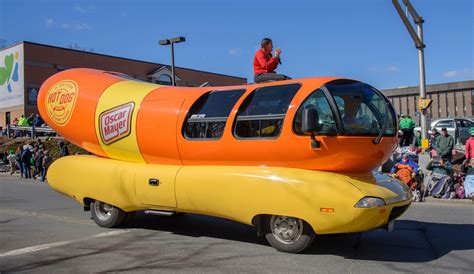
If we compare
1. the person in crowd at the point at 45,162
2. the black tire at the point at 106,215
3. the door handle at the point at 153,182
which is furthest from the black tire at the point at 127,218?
the person in crowd at the point at 45,162

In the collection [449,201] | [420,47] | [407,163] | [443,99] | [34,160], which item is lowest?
[449,201]

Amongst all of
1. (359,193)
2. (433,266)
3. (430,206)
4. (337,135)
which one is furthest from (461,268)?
(430,206)

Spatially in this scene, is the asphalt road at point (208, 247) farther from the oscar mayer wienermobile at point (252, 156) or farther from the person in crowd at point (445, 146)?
the person in crowd at point (445, 146)

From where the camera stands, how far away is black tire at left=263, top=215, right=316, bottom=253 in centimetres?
619

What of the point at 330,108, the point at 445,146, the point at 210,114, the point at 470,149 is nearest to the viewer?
the point at 330,108

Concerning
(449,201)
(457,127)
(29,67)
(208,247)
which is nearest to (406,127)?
(449,201)

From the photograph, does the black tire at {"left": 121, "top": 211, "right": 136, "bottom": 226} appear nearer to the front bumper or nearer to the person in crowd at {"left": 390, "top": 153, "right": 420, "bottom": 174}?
the front bumper

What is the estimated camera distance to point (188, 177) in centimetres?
704

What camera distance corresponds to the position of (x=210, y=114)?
7.20 meters

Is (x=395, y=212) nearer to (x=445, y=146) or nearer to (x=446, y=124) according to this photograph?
(x=445, y=146)

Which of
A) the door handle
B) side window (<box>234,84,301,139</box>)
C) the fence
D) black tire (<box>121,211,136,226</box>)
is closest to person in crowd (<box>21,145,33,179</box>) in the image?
the fence

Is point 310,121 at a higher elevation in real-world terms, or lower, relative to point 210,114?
lower

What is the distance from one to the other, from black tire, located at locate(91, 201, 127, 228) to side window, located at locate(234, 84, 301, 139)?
2763 mm

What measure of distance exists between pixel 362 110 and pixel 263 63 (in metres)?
2.15
